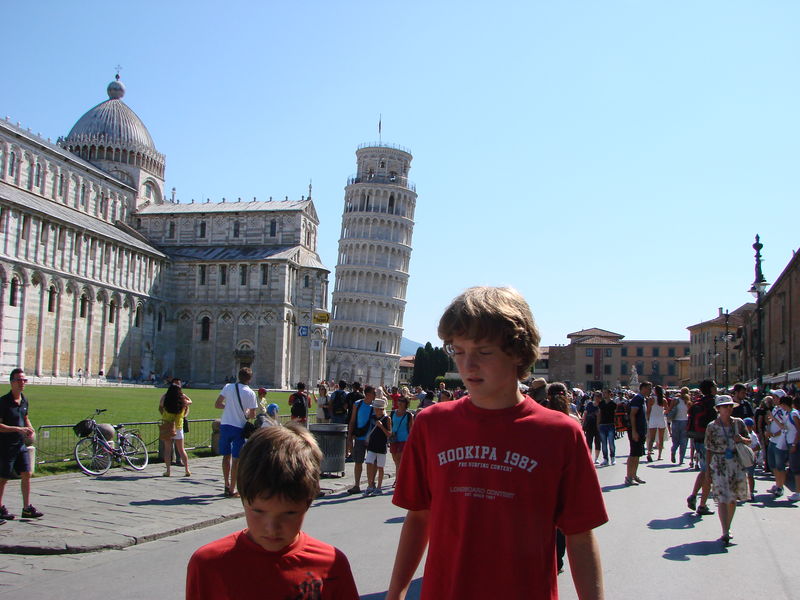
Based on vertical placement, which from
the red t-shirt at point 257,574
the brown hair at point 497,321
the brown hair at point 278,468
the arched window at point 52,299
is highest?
the arched window at point 52,299

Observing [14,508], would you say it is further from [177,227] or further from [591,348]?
[591,348]

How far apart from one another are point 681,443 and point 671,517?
8.42m

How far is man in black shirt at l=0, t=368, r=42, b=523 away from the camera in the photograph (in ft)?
29.4

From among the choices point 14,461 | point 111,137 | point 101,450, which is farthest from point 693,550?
point 111,137

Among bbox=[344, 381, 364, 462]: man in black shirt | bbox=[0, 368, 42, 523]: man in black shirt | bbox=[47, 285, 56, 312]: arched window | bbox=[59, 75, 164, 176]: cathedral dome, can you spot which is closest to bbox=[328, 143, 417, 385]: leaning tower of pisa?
bbox=[59, 75, 164, 176]: cathedral dome

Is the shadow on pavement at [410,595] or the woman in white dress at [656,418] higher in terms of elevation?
the woman in white dress at [656,418]

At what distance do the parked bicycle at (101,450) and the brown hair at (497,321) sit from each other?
11563 mm

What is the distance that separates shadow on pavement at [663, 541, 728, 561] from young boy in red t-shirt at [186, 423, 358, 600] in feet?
21.2

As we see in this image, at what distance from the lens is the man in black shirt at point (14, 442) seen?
29.4 ft

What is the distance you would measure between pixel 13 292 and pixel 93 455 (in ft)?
132

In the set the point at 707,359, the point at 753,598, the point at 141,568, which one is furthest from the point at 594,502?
the point at 707,359

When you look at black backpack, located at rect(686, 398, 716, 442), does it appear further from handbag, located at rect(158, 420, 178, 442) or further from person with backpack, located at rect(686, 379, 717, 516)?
handbag, located at rect(158, 420, 178, 442)

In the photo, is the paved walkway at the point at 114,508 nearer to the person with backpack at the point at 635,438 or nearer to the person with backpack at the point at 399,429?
the person with backpack at the point at 399,429

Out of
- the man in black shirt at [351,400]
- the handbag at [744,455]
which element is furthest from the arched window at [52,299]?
the handbag at [744,455]
